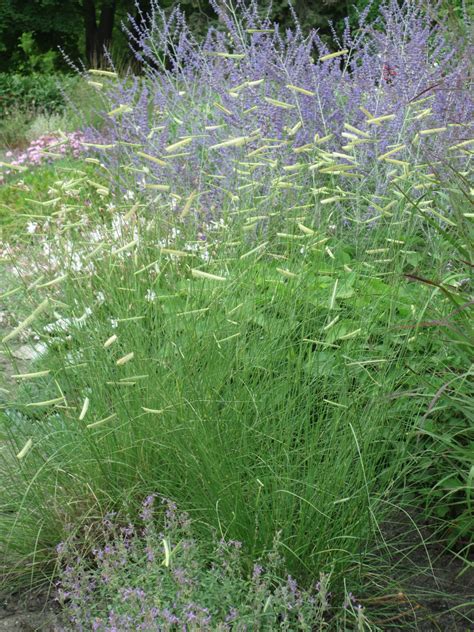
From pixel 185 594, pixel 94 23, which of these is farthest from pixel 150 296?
pixel 94 23

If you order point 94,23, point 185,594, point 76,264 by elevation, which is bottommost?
point 94,23

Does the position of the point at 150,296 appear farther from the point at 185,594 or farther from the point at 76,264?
the point at 185,594

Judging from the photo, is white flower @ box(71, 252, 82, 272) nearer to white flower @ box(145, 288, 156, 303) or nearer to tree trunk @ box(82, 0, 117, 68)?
white flower @ box(145, 288, 156, 303)

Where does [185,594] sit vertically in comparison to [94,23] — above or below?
above

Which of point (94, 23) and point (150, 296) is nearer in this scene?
point (150, 296)

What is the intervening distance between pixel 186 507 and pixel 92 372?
617mm

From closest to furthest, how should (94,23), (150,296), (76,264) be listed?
1. (150,296)
2. (76,264)
3. (94,23)

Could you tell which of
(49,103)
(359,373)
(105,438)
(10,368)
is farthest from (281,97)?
(49,103)

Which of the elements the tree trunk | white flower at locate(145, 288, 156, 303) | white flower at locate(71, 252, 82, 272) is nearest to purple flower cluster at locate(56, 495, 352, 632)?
white flower at locate(145, 288, 156, 303)

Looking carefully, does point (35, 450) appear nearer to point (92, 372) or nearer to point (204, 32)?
point (92, 372)

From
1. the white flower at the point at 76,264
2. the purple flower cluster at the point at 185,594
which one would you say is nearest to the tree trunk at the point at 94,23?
the white flower at the point at 76,264

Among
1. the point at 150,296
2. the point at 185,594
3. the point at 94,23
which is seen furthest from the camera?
the point at 94,23

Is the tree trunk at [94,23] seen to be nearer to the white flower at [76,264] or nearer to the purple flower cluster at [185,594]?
the white flower at [76,264]

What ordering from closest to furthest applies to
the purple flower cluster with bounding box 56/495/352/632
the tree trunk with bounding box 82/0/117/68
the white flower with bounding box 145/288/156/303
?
the purple flower cluster with bounding box 56/495/352/632, the white flower with bounding box 145/288/156/303, the tree trunk with bounding box 82/0/117/68
